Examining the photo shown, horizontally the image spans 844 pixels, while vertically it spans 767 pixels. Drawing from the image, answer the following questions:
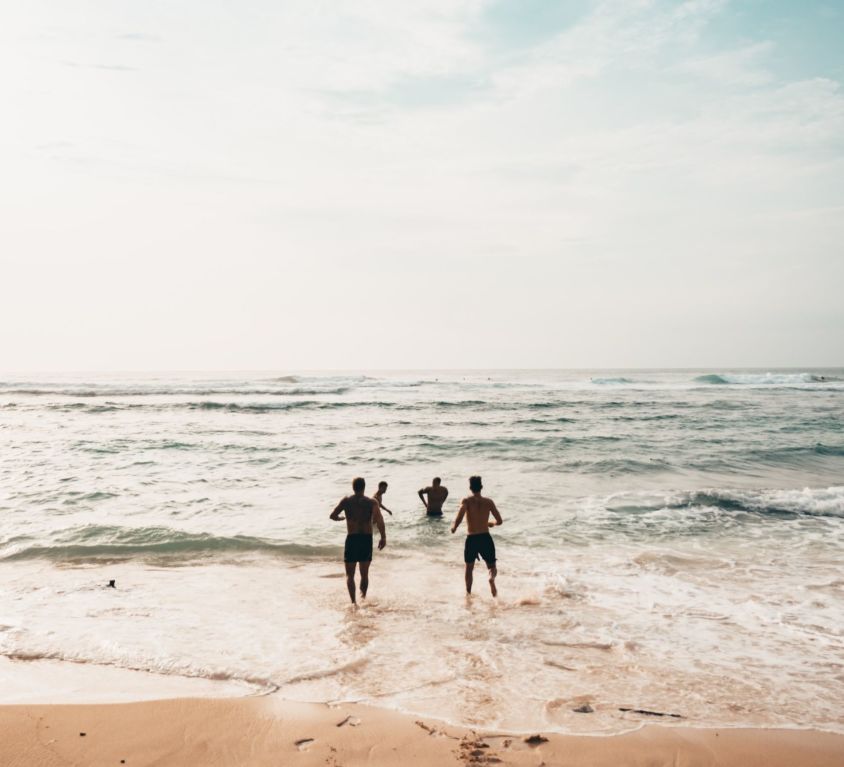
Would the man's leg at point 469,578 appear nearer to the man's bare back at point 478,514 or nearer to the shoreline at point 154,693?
the man's bare back at point 478,514

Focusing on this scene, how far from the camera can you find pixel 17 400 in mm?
47156

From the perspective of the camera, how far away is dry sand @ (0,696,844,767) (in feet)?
14.9

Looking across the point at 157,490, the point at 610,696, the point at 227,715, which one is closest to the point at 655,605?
the point at 610,696

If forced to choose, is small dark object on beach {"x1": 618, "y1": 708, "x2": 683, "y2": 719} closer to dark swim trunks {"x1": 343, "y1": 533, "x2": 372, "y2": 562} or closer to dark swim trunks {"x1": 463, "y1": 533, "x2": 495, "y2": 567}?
dark swim trunks {"x1": 463, "y1": 533, "x2": 495, "y2": 567}

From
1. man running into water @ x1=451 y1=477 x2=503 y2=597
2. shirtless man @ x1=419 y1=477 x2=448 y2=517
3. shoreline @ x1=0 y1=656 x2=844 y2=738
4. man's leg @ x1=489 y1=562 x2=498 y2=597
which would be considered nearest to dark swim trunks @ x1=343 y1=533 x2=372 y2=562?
man running into water @ x1=451 y1=477 x2=503 y2=597

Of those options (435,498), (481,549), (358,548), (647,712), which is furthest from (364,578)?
(435,498)

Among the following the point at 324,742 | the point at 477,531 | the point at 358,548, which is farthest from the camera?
the point at 477,531

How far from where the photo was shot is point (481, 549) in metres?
8.86

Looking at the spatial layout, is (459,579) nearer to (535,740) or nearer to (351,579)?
(351,579)

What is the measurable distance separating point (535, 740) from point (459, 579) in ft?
16.1

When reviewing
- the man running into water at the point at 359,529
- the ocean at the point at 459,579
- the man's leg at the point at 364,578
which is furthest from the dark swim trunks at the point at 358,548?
the ocean at the point at 459,579

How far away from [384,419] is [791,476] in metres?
21.0

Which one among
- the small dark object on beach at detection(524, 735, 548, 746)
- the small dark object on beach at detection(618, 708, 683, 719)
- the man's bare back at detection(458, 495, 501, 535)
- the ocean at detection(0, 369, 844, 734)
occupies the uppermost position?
the man's bare back at detection(458, 495, 501, 535)

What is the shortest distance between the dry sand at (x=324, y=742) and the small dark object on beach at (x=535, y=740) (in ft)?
0.13
